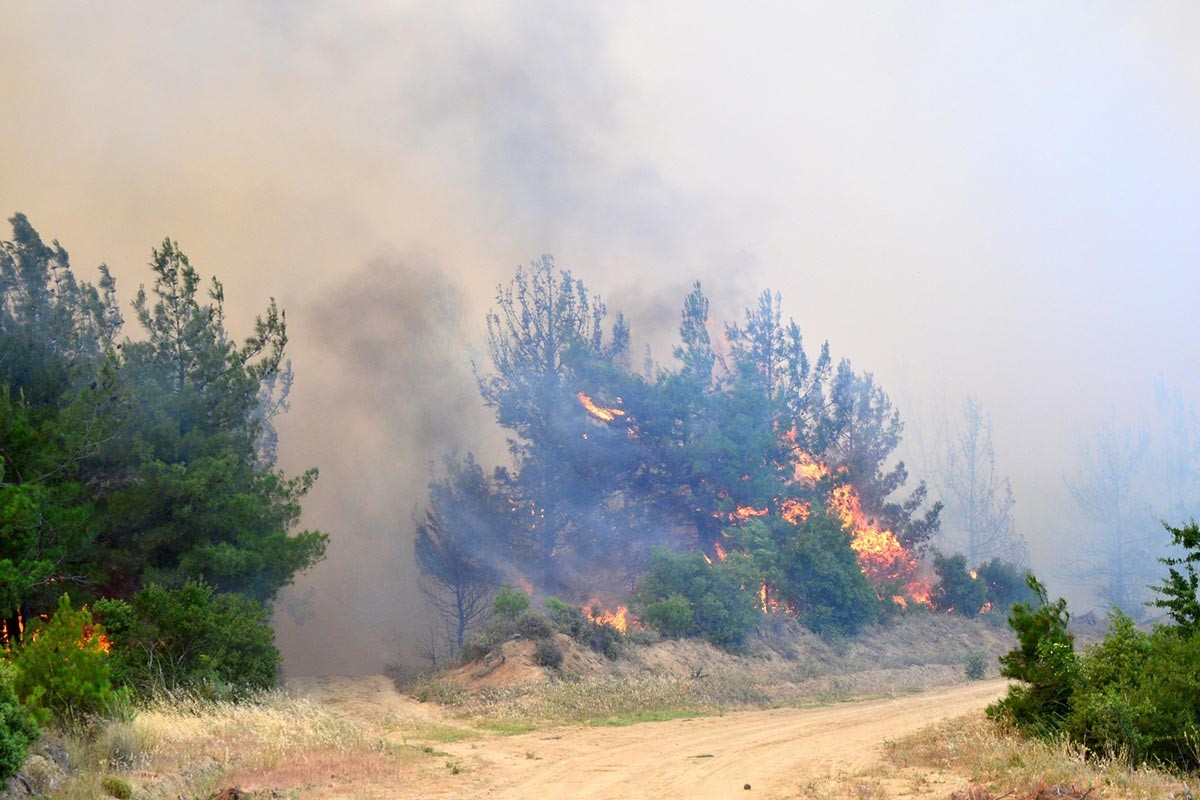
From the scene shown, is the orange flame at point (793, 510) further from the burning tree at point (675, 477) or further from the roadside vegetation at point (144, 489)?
the roadside vegetation at point (144, 489)

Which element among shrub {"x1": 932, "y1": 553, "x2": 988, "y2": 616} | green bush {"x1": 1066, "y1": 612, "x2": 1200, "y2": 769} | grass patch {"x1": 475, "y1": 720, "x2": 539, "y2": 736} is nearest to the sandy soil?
grass patch {"x1": 475, "y1": 720, "x2": 539, "y2": 736}

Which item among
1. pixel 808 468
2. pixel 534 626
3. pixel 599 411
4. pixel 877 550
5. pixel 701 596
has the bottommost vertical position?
pixel 534 626

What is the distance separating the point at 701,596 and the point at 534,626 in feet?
25.0

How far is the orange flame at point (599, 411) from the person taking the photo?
4694 cm

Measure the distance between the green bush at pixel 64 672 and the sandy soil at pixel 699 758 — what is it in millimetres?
4409

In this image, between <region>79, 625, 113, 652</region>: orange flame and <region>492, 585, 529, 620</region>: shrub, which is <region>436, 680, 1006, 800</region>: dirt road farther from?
<region>492, 585, 529, 620</region>: shrub

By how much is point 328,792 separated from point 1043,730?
10.7 meters

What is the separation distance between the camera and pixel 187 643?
21.0m

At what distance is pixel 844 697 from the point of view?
26.7 meters

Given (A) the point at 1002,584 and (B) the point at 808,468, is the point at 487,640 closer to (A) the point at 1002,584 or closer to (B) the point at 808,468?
(B) the point at 808,468

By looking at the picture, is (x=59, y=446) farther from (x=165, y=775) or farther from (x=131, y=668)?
(x=165, y=775)

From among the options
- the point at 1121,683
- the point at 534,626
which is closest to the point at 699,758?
the point at 1121,683

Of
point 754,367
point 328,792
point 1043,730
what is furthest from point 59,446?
point 754,367

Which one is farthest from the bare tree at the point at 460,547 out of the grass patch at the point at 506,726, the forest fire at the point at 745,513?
the grass patch at the point at 506,726
